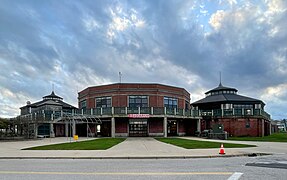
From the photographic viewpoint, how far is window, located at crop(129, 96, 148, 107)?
44.2 metres

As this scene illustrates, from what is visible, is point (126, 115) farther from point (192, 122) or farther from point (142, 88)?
point (192, 122)

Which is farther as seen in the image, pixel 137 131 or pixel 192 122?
pixel 192 122

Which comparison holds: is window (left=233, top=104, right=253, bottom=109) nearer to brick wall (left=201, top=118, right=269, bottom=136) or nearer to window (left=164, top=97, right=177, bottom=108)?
brick wall (left=201, top=118, right=269, bottom=136)

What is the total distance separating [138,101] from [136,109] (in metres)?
3.57

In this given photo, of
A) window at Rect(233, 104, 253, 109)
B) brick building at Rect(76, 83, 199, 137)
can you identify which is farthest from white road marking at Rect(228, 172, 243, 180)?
window at Rect(233, 104, 253, 109)

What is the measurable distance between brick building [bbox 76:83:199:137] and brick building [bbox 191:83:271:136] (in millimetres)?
2727

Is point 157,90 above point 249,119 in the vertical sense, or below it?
above

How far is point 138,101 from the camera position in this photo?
4447 cm

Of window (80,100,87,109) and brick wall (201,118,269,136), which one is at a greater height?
window (80,100,87,109)

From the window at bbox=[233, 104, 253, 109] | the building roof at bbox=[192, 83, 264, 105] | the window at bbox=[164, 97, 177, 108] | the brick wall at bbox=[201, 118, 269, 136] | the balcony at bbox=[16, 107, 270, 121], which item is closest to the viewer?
the balcony at bbox=[16, 107, 270, 121]

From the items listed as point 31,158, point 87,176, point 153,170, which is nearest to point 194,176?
point 153,170

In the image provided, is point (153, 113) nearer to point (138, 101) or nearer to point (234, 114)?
point (138, 101)

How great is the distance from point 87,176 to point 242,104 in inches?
1729

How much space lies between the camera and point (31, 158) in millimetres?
15945
